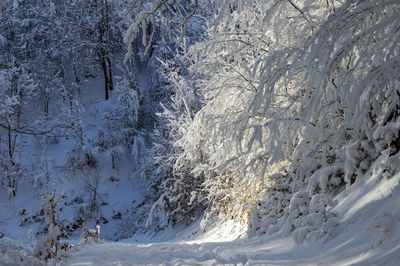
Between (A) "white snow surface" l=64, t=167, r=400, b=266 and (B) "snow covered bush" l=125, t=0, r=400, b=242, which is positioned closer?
(A) "white snow surface" l=64, t=167, r=400, b=266

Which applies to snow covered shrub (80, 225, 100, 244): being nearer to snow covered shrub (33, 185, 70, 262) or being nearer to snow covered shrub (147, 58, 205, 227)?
snow covered shrub (33, 185, 70, 262)

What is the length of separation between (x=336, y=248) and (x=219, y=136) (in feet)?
11.1

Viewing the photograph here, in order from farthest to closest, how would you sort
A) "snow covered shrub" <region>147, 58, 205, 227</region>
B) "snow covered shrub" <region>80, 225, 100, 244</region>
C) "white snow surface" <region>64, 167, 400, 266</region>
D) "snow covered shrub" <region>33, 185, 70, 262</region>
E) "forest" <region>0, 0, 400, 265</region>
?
"snow covered shrub" <region>147, 58, 205, 227</region>
"snow covered shrub" <region>80, 225, 100, 244</region>
"snow covered shrub" <region>33, 185, 70, 262</region>
"forest" <region>0, 0, 400, 265</region>
"white snow surface" <region>64, 167, 400, 266</region>

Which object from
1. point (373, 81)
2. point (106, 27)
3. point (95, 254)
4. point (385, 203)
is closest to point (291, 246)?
point (385, 203)

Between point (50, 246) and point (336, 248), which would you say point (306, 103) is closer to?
point (336, 248)

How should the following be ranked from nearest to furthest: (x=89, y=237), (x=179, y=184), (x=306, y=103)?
(x=306, y=103), (x=89, y=237), (x=179, y=184)

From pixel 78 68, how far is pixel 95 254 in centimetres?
1829

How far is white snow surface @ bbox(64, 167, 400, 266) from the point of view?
2.57 meters

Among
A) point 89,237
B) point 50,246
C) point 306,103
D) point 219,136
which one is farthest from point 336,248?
point 89,237

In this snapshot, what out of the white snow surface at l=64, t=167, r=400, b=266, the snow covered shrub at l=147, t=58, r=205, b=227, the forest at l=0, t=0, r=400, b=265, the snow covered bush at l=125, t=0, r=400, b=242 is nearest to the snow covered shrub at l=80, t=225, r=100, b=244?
the forest at l=0, t=0, r=400, b=265

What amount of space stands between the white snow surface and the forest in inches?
0.7

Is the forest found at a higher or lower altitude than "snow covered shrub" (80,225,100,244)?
higher

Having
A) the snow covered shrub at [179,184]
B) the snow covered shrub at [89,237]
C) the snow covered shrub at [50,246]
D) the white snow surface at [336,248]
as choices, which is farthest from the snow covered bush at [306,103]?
the snow covered shrub at [179,184]

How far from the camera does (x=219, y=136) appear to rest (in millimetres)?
6250
